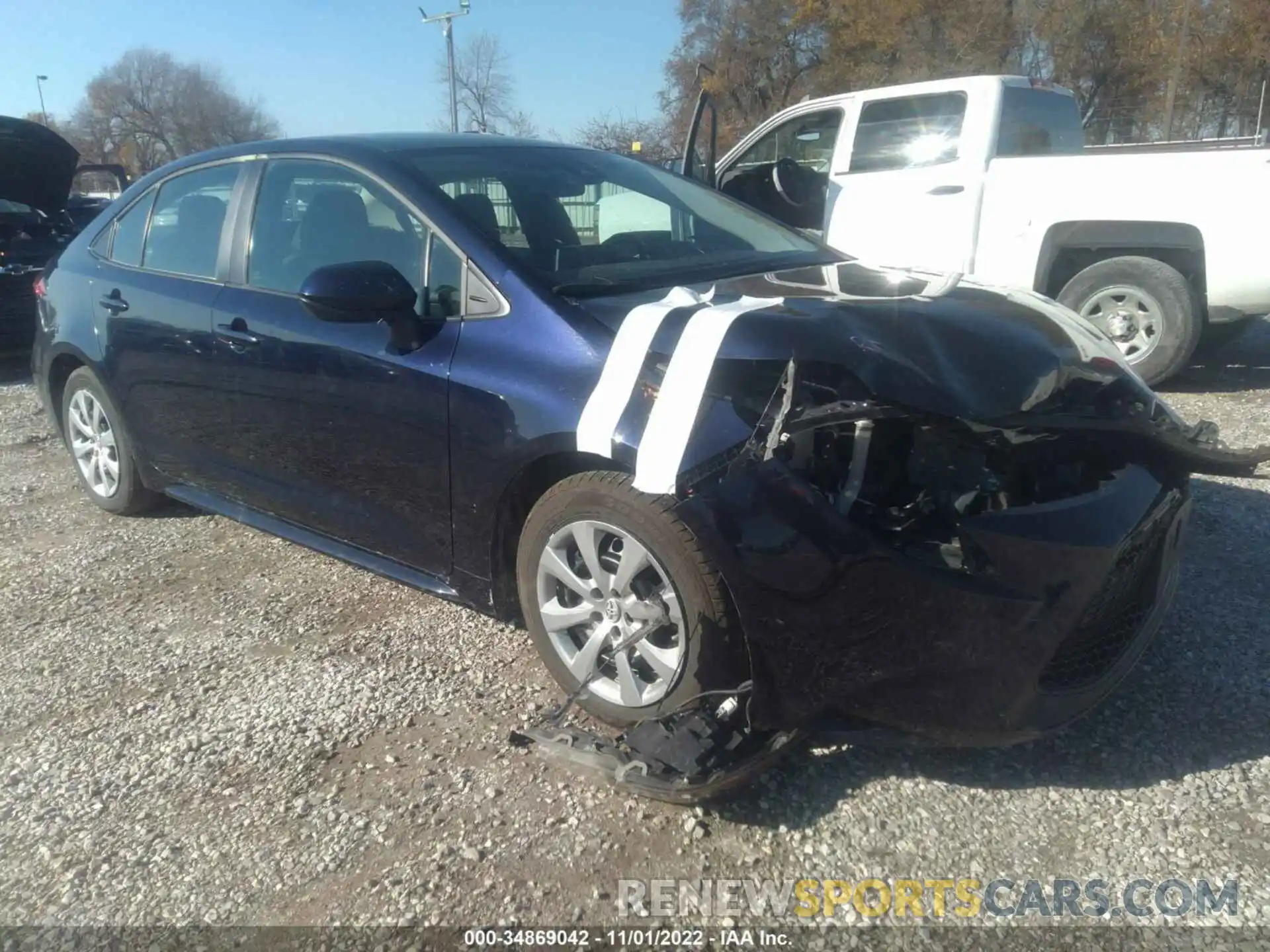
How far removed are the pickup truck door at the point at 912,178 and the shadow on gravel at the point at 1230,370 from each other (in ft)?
5.54

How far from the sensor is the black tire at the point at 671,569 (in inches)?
96.7

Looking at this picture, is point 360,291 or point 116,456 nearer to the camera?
point 360,291

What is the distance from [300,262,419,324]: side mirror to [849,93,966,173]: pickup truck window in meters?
5.03

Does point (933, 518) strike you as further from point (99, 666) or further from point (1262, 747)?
point (99, 666)

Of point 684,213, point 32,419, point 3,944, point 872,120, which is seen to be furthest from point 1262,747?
point 32,419

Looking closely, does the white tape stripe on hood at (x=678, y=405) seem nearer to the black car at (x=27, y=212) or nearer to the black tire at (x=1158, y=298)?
the black tire at (x=1158, y=298)

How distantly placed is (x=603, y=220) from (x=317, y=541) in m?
1.58

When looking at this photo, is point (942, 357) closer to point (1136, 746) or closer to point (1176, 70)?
point (1136, 746)

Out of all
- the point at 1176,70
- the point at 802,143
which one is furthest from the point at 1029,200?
the point at 1176,70

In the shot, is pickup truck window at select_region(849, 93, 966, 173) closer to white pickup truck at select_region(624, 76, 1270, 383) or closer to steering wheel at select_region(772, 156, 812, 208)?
white pickup truck at select_region(624, 76, 1270, 383)

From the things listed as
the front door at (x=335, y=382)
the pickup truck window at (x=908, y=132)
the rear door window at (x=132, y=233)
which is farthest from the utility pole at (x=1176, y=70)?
the front door at (x=335, y=382)

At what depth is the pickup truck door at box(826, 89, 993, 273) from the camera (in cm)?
675

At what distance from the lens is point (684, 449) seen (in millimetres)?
2396

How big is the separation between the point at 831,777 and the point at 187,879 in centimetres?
161
